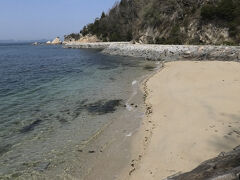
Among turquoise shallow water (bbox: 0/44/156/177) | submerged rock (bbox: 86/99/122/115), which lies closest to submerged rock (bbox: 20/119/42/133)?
turquoise shallow water (bbox: 0/44/156/177)

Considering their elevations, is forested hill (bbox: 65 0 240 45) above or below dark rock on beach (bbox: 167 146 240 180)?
above

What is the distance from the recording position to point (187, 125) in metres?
10.5

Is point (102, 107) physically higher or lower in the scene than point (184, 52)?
lower

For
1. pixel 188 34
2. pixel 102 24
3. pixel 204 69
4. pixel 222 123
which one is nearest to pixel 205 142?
pixel 222 123

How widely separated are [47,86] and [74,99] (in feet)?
19.1

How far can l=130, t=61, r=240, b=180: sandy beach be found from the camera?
7759mm

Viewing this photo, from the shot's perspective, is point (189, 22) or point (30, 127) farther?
point (189, 22)

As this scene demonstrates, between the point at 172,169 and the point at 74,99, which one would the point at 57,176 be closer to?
the point at 172,169

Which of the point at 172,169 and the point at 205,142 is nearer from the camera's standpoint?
the point at 172,169

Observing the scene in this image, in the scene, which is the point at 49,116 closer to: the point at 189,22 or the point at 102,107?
the point at 102,107

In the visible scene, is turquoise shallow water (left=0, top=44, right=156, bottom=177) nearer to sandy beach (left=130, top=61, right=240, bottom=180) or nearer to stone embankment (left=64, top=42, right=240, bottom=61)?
sandy beach (left=130, top=61, right=240, bottom=180)

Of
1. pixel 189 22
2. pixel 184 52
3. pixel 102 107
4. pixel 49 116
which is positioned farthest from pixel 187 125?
pixel 189 22

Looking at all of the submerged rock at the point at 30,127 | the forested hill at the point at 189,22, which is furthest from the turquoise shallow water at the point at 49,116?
the forested hill at the point at 189,22

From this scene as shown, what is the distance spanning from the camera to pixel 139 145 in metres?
9.54
